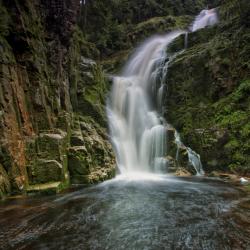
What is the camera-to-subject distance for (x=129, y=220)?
6.79 meters

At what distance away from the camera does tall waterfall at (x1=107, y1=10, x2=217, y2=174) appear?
16297 mm

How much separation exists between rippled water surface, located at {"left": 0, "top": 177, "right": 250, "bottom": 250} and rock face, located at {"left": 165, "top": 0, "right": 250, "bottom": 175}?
5512 mm

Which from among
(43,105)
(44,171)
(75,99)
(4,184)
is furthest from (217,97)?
(4,184)

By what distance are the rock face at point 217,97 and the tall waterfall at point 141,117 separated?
3.48 feet

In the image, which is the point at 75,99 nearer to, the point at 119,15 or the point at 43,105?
the point at 43,105

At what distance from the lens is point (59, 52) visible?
1493 centimetres

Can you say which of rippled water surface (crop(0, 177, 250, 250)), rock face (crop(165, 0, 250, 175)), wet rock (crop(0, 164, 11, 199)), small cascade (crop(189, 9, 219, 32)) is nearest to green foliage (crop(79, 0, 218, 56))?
small cascade (crop(189, 9, 219, 32))

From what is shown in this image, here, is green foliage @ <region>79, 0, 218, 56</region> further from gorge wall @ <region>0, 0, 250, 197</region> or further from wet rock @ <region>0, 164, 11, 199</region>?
wet rock @ <region>0, 164, 11, 199</region>

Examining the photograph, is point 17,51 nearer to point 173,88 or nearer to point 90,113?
point 90,113

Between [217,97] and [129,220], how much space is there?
1387cm

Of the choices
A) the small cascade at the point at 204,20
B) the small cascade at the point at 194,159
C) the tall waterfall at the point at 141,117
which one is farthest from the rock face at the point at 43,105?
the small cascade at the point at 204,20

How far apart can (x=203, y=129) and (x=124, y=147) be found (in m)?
5.23

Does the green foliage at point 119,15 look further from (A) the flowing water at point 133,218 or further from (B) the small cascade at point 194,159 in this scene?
(A) the flowing water at point 133,218

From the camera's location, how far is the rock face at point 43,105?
10.1m
